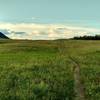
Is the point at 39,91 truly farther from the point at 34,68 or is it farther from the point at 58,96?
the point at 34,68

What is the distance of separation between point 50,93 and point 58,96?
529mm

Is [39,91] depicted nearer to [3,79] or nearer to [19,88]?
[19,88]

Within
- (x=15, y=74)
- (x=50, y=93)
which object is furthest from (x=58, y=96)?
(x=15, y=74)

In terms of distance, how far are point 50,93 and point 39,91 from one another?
0.69m

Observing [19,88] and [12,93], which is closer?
[12,93]

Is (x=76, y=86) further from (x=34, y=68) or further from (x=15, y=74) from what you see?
(x=34, y=68)

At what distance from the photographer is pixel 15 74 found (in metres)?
30.6

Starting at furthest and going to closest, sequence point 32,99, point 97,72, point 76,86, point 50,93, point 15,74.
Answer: point 97,72 → point 15,74 → point 76,86 → point 50,93 → point 32,99

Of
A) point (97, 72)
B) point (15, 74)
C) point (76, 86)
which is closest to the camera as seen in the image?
point (76, 86)

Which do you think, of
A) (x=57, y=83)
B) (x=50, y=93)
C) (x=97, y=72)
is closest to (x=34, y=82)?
(x=57, y=83)

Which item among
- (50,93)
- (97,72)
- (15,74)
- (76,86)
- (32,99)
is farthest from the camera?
(97,72)

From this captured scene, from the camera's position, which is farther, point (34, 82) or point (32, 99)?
point (34, 82)

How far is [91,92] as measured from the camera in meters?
24.5

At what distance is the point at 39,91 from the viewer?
23.7m
